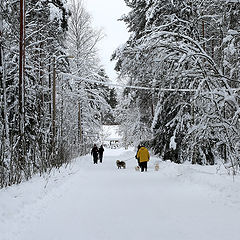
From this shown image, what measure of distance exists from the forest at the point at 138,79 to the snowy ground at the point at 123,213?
1.42 metres

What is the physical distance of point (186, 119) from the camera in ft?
54.0

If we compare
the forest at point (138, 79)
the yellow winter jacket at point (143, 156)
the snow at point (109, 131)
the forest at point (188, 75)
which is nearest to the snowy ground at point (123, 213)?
the forest at point (138, 79)

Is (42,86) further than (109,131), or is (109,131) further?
(109,131)

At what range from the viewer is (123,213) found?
20.2ft

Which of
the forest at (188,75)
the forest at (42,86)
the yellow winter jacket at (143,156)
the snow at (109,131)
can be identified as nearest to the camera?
the forest at (188,75)

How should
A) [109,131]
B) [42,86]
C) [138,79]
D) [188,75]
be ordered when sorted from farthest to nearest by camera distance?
[109,131] → [138,79] → [42,86] → [188,75]

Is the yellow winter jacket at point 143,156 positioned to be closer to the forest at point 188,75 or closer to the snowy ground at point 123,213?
the forest at point 188,75

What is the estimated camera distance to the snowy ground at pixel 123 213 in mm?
4688

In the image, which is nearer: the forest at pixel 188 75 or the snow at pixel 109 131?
the forest at pixel 188 75

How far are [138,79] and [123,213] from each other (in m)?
12.6

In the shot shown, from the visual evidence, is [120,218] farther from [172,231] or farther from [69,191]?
[69,191]

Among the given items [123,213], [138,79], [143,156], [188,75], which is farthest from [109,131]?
[123,213]

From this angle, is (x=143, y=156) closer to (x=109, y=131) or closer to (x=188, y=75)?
(x=188, y=75)

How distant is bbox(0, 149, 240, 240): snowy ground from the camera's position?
4688 millimetres
